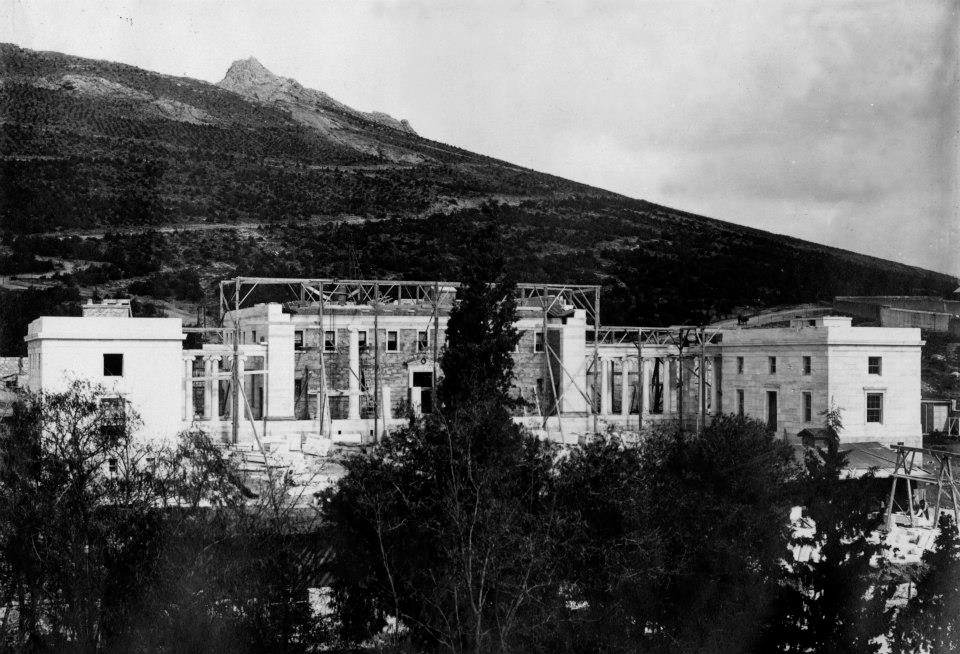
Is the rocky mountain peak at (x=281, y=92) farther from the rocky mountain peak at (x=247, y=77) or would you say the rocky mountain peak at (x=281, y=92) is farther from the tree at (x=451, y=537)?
the tree at (x=451, y=537)

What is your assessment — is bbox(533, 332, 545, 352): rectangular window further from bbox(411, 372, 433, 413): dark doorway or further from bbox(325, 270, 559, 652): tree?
bbox(325, 270, 559, 652): tree

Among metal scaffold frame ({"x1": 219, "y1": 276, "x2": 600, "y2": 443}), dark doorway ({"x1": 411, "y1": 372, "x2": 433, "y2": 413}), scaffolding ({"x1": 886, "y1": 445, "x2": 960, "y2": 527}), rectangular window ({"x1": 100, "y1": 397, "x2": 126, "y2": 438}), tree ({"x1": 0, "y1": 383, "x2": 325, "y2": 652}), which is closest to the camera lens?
tree ({"x1": 0, "y1": 383, "x2": 325, "y2": 652})

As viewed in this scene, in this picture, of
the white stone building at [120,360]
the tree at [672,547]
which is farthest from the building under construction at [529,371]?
the tree at [672,547]

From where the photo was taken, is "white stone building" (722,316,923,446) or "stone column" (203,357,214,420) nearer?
"stone column" (203,357,214,420)

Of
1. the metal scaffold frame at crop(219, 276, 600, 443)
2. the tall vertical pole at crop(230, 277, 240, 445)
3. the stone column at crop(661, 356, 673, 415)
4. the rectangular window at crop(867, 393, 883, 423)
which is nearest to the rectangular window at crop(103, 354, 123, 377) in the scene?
the tall vertical pole at crop(230, 277, 240, 445)

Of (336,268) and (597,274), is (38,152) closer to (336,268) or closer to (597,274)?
(336,268)

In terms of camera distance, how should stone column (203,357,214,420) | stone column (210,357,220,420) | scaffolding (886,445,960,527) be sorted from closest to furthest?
scaffolding (886,445,960,527), stone column (203,357,214,420), stone column (210,357,220,420)

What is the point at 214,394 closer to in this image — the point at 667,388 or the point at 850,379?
the point at 667,388
